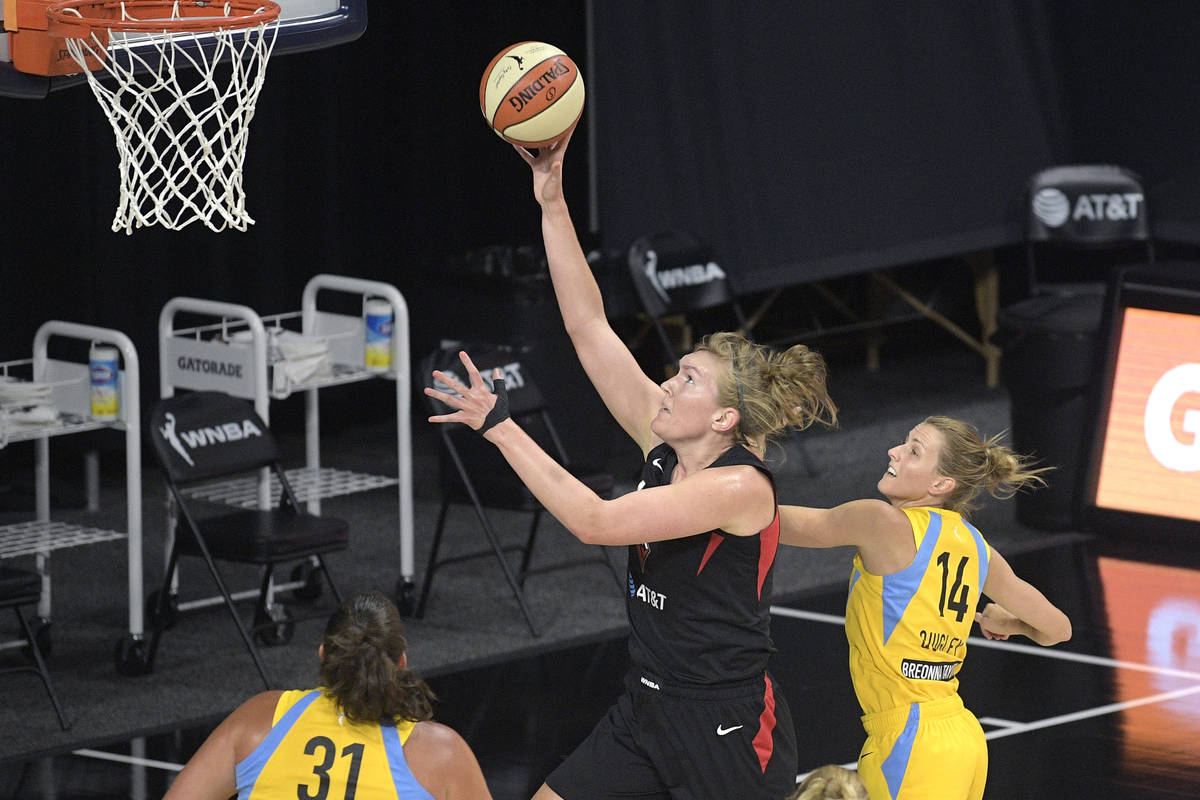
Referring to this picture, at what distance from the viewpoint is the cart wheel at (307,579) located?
809 centimetres

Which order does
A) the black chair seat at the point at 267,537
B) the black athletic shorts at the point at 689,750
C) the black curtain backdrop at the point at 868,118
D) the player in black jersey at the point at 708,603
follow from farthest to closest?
the black curtain backdrop at the point at 868,118 < the black chair seat at the point at 267,537 < the black athletic shorts at the point at 689,750 < the player in black jersey at the point at 708,603

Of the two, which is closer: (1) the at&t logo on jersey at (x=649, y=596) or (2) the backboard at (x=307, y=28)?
(1) the at&t logo on jersey at (x=649, y=596)

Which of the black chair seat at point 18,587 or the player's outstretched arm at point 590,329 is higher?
the player's outstretched arm at point 590,329

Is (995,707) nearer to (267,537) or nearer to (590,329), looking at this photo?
(267,537)

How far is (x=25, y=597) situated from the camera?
652cm

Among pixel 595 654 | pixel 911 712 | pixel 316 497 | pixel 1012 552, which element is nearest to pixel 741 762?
pixel 911 712

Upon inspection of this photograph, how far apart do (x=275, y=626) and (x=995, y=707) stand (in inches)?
110

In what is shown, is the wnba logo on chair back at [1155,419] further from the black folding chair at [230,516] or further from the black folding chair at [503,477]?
the black folding chair at [230,516]

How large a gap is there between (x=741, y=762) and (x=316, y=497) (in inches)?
153

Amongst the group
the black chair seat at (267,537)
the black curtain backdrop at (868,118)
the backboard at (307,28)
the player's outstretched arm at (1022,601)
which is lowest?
the player's outstretched arm at (1022,601)

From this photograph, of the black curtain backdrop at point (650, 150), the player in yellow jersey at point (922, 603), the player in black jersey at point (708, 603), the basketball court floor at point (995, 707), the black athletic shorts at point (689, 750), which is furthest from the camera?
the black curtain backdrop at point (650, 150)

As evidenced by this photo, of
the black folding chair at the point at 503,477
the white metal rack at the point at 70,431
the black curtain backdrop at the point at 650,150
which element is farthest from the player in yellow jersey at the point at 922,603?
the black curtain backdrop at the point at 650,150

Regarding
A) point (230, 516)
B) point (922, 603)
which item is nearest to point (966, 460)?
point (922, 603)

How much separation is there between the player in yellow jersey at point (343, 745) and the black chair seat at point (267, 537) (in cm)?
317
